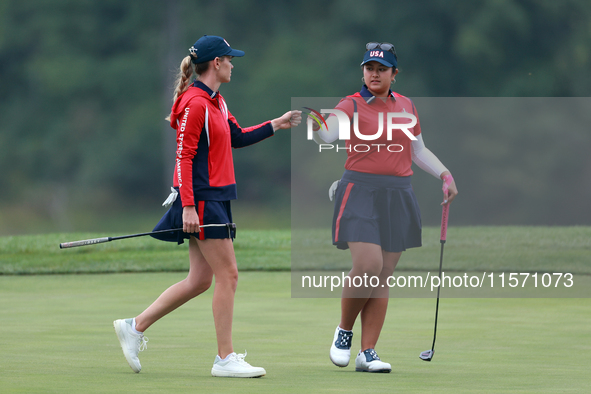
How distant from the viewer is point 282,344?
5.41 m

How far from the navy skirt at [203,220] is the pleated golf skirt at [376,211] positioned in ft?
1.83

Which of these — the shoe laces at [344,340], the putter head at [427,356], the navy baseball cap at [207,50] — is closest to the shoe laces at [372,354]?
the shoe laces at [344,340]

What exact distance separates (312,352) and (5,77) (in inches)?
847

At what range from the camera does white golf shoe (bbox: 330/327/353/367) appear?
4.57 meters

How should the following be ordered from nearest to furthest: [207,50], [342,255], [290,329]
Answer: [207,50], [290,329], [342,255]

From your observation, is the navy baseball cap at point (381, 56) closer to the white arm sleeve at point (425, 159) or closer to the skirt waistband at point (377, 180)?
the white arm sleeve at point (425, 159)

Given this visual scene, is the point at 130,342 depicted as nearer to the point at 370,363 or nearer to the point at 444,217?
the point at 370,363

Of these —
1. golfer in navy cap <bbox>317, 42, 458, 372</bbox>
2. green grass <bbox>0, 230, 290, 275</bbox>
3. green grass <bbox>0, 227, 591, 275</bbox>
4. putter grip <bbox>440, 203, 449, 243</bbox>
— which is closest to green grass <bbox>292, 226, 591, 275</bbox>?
green grass <bbox>0, 227, 591, 275</bbox>

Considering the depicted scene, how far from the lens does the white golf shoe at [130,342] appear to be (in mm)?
4359

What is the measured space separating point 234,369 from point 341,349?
60cm

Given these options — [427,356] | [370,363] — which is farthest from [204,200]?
[427,356]

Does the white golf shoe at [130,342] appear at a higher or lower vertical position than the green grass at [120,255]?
lower

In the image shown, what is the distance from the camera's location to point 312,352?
5141 millimetres

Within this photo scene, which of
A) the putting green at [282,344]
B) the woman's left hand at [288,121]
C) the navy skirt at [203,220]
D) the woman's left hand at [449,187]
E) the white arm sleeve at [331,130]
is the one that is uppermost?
the woman's left hand at [288,121]
